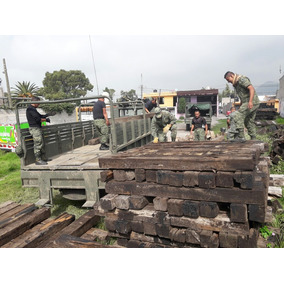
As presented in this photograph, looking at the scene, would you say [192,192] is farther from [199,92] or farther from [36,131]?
[199,92]

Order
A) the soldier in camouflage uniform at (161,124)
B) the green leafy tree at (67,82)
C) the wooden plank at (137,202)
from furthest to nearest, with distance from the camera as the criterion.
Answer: the green leafy tree at (67,82), the soldier in camouflage uniform at (161,124), the wooden plank at (137,202)

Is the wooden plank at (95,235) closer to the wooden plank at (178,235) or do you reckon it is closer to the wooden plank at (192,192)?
the wooden plank at (192,192)

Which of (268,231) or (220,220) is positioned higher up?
(220,220)

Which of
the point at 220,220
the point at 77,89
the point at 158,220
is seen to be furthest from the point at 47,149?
the point at 77,89

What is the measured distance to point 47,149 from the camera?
5.08m

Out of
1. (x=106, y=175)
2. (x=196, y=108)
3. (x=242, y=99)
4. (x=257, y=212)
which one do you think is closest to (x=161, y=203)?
(x=106, y=175)

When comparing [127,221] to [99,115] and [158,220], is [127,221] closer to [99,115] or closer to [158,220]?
[158,220]

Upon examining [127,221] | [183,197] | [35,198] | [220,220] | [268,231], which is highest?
[183,197]

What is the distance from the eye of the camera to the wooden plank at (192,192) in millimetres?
2239

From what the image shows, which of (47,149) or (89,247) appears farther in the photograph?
(47,149)

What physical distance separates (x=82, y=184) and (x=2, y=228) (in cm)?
126

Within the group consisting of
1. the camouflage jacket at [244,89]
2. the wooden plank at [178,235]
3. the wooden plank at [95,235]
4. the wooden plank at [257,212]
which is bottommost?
the wooden plank at [95,235]

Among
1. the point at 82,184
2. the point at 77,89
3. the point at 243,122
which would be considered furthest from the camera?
the point at 77,89

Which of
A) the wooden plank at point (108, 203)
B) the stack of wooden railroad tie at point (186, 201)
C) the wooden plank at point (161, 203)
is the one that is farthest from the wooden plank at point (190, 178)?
the wooden plank at point (108, 203)
